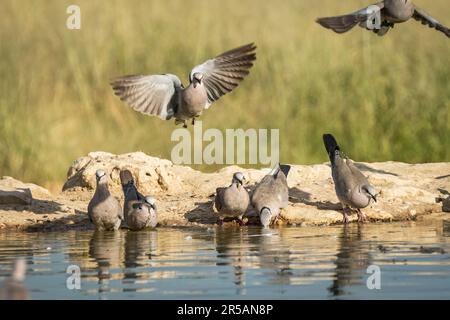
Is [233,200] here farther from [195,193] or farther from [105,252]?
[105,252]

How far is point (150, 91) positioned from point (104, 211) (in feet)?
4.91

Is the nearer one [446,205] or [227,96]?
[446,205]

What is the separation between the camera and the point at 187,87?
13.5 meters

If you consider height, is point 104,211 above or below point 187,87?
below

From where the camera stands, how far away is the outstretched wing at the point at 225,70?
13.6m

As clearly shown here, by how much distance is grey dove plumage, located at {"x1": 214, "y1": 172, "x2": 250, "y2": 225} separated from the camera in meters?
13.2

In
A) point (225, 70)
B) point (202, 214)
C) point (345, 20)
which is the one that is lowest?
point (202, 214)

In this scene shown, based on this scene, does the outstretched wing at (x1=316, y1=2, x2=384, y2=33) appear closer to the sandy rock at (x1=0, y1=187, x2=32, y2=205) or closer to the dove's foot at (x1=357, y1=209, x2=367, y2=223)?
the dove's foot at (x1=357, y1=209, x2=367, y2=223)

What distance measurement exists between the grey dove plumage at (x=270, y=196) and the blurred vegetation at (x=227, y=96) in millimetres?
2494

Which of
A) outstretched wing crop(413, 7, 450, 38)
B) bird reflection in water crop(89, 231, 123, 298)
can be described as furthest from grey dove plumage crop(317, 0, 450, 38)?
bird reflection in water crop(89, 231, 123, 298)

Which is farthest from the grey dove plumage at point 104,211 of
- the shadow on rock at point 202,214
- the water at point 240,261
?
the shadow on rock at point 202,214

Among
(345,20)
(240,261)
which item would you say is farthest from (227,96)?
(240,261)

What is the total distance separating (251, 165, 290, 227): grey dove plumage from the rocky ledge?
218mm
